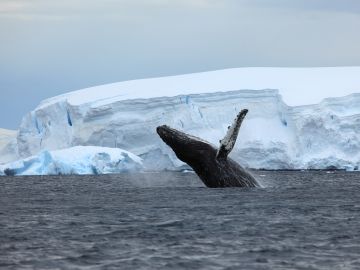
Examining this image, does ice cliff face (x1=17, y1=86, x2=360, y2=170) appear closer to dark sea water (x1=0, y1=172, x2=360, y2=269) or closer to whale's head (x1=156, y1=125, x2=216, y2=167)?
dark sea water (x1=0, y1=172, x2=360, y2=269)

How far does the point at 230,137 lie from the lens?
2253cm

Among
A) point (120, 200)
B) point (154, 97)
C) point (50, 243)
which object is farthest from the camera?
point (154, 97)

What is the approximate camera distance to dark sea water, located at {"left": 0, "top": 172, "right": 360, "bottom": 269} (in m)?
12.7

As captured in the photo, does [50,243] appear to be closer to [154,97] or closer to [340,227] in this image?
[340,227]

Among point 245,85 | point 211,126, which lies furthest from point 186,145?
point 245,85

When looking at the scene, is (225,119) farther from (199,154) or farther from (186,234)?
(186,234)

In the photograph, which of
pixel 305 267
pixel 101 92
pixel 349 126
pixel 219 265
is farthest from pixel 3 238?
pixel 101 92

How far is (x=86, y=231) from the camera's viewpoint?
53.8 feet

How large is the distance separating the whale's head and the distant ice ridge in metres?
29.2

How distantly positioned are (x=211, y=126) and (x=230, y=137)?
38.1 metres

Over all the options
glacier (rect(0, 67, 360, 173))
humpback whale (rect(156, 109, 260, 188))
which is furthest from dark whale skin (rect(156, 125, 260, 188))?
glacier (rect(0, 67, 360, 173))

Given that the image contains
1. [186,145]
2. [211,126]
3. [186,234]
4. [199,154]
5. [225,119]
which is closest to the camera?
[186,234]

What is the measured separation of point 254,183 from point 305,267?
14.7m

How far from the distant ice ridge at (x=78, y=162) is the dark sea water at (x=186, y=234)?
2722 centimetres
